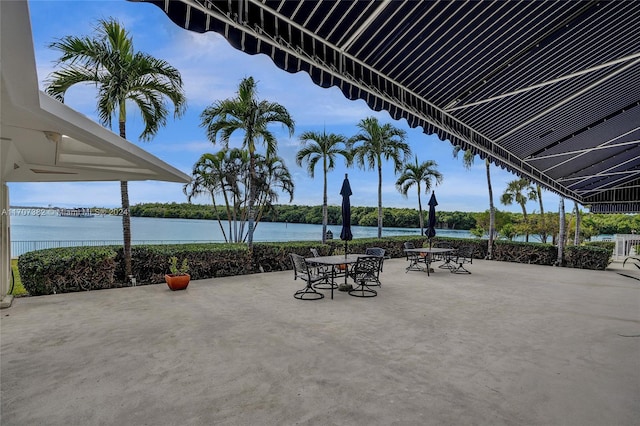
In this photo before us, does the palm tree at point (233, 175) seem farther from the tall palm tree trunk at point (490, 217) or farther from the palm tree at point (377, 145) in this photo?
the tall palm tree trunk at point (490, 217)

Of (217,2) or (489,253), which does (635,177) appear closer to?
(489,253)

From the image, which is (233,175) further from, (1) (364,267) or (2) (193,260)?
(1) (364,267)

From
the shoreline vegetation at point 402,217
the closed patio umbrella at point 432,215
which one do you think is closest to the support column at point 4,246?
the closed patio umbrella at point 432,215

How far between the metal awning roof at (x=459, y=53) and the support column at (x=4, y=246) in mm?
5852

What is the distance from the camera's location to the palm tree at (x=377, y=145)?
15953mm

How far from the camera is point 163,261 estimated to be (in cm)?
845

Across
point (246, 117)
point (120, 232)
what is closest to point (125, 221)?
point (246, 117)

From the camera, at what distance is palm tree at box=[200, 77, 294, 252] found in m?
10.0

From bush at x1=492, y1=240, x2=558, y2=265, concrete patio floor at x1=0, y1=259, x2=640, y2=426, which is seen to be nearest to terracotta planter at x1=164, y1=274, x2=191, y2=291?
concrete patio floor at x1=0, y1=259, x2=640, y2=426

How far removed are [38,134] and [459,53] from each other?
3.91 m

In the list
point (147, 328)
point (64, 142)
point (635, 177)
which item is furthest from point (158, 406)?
point (635, 177)

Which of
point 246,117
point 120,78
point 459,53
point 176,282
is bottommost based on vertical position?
point 176,282

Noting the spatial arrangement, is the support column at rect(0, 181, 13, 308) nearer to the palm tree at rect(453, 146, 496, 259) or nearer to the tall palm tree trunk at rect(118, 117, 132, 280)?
the tall palm tree trunk at rect(118, 117, 132, 280)

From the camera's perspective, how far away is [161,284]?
8297 mm
